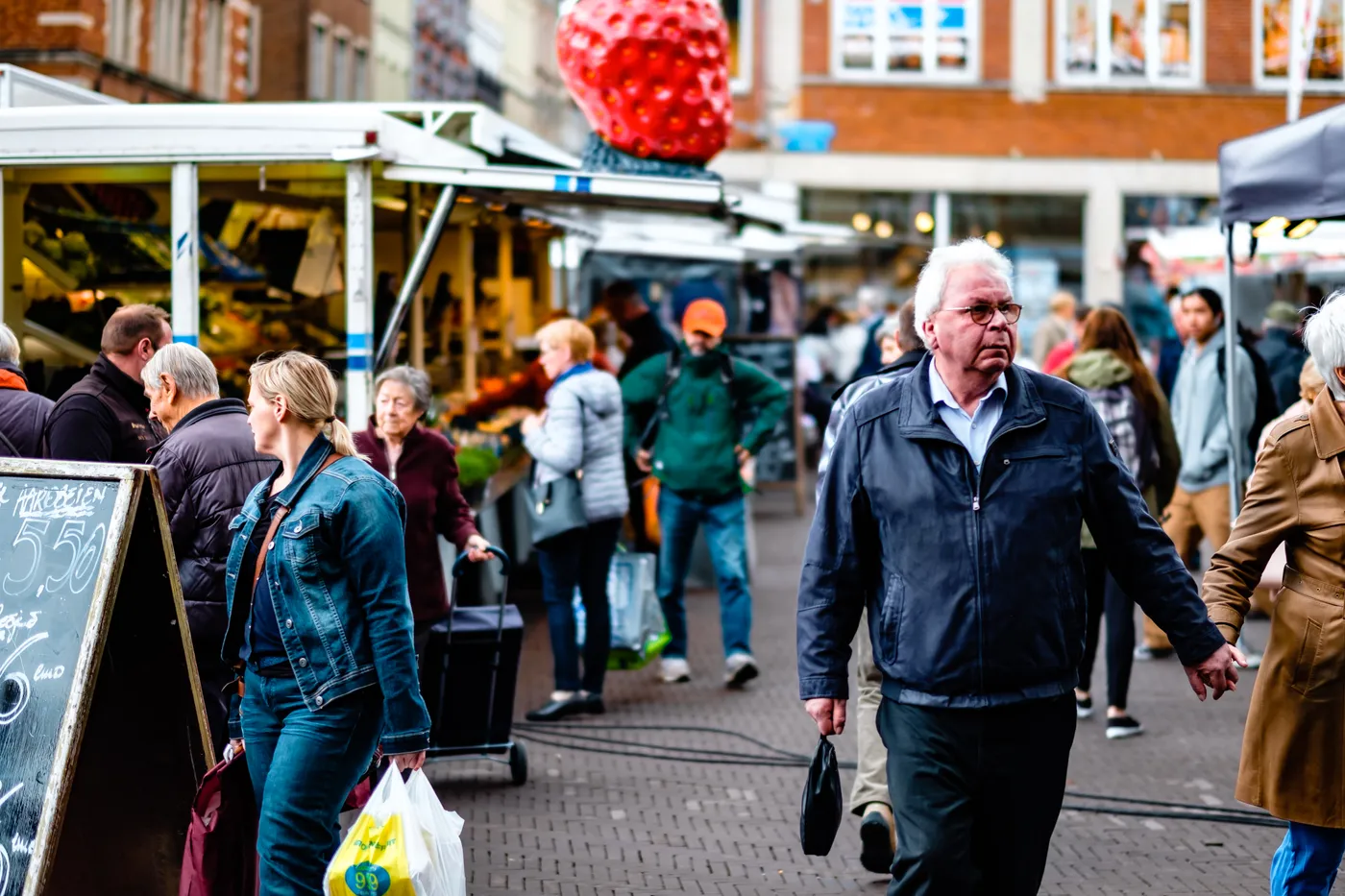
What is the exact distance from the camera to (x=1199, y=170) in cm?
2697

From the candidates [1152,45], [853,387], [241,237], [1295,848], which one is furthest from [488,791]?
[1152,45]

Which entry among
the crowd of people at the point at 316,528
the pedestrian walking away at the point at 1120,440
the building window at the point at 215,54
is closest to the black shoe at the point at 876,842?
the crowd of people at the point at 316,528

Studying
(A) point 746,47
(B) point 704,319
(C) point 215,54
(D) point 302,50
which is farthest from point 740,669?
(D) point 302,50

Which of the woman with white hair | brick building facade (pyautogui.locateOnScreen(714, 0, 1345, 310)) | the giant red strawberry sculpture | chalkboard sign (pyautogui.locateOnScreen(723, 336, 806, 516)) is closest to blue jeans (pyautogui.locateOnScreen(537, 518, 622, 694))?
the giant red strawberry sculpture

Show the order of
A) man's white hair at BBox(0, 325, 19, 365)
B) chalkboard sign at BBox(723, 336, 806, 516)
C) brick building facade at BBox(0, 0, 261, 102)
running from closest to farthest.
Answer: man's white hair at BBox(0, 325, 19, 365) → chalkboard sign at BBox(723, 336, 806, 516) → brick building facade at BBox(0, 0, 261, 102)

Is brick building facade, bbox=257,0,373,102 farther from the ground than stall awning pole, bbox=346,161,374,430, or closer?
farther from the ground

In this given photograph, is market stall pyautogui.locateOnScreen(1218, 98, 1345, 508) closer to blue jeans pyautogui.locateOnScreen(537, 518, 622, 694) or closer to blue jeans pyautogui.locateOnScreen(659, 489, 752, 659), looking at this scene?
blue jeans pyautogui.locateOnScreen(659, 489, 752, 659)

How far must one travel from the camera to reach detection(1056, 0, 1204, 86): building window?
26.9 metres

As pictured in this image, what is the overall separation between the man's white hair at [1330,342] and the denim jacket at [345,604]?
7.91ft

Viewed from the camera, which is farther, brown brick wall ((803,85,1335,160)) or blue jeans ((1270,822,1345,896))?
brown brick wall ((803,85,1335,160))

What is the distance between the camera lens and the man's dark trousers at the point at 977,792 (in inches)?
155

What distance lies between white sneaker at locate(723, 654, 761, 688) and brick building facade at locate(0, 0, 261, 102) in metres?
20.2

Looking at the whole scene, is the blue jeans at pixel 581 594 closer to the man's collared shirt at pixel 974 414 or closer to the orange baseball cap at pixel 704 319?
the orange baseball cap at pixel 704 319

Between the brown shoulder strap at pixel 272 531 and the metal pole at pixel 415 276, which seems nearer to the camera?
the brown shoulder strap at pixel 272 531
